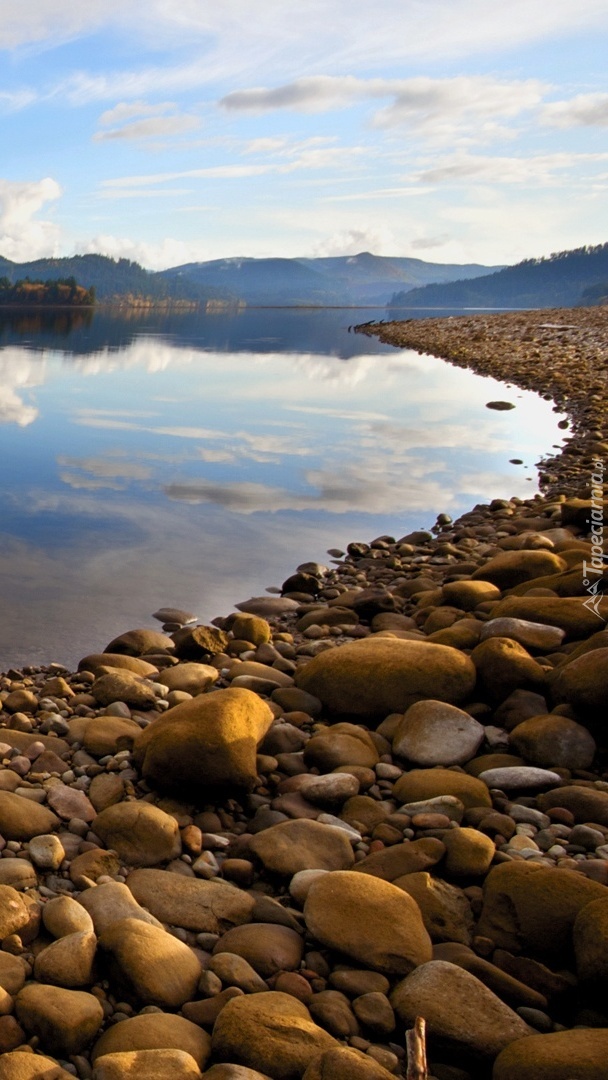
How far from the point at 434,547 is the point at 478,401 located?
1765cm

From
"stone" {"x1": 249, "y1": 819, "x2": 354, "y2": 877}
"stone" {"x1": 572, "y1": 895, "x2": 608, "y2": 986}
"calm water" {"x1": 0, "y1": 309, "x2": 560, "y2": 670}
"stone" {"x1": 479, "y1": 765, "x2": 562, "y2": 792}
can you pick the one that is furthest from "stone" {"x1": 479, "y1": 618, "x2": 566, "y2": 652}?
"calm water" {"x1": 0, "y1": 309, "x2": 560, "y2": 670}

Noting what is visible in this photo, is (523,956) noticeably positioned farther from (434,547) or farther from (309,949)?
(434,547)

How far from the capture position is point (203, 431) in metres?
21.2

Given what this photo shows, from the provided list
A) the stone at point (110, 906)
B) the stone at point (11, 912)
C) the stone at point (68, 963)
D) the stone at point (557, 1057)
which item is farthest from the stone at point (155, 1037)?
the stone at point (557, 1057)

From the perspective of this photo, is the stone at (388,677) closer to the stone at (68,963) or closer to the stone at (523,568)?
the stone at (523,568)

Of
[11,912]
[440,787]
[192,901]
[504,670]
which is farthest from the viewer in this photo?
[504,670]

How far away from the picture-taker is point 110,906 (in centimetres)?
376

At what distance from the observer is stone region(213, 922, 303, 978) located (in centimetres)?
354

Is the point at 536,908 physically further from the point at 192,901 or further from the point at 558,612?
the point at 558,612

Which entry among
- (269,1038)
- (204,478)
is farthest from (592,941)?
(204,478)

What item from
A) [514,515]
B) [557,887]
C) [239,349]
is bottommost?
[557,887]

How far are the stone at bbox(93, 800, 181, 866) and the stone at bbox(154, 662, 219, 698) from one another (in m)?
2.10

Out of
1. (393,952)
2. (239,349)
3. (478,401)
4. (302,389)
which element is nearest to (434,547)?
(393,952)

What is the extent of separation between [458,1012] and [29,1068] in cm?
159
